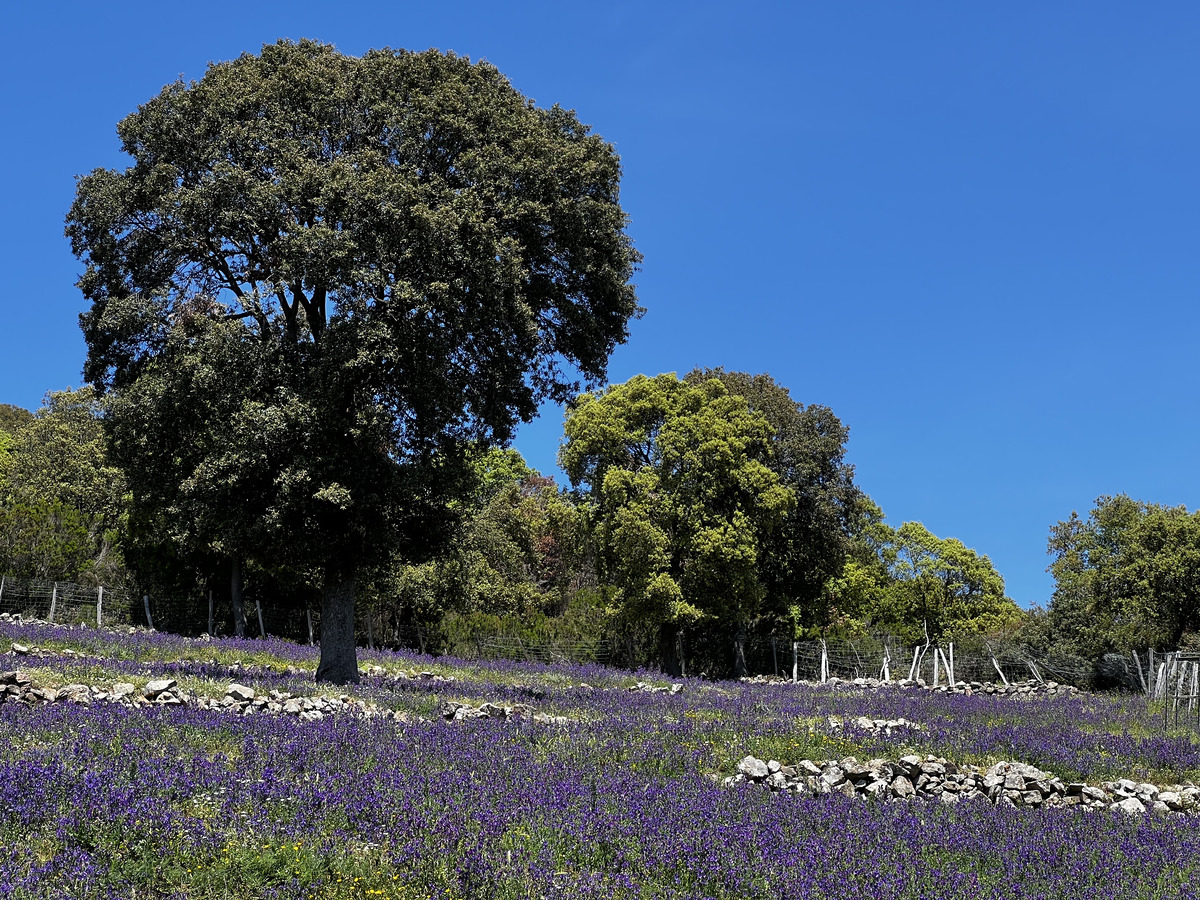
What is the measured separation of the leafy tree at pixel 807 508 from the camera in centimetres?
4212

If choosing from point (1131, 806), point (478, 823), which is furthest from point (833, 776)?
point (478, 823)

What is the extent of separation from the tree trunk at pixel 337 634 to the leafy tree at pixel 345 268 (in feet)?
0.17

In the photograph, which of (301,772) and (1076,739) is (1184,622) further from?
(301,772)

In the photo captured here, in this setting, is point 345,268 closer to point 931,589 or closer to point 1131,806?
point 1131,806

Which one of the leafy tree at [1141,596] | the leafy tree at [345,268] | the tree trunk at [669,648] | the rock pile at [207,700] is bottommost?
A: the tree trunk at [669,648]

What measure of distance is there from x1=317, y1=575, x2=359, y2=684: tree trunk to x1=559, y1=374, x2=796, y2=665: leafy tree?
17901 millimetres

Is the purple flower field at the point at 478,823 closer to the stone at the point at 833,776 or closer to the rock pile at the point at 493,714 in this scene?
the rock pile at the point at 493,714

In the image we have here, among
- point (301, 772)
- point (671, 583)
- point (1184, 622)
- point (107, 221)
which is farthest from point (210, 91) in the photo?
point (1184, 622)

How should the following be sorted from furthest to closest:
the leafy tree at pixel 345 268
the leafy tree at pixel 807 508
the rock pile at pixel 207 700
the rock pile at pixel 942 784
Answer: the leafy tree at pixel 807 508
the leafy tree at pixel 345 268
the rock pile at pixel 207 700
the rock pile at pixel 942 784

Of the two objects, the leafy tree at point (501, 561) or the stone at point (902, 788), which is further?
the leafy tree at point (501, 561)

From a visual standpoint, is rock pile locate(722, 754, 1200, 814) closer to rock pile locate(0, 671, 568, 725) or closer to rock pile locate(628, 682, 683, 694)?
rock pile locate(0, 671, 568, 725)

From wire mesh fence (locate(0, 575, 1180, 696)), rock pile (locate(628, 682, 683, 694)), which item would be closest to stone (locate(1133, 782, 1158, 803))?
rock pile (locate(628, 682, 683, 694))

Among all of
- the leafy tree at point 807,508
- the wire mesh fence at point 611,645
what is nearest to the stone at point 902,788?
the wire mesh fence at point 611,645

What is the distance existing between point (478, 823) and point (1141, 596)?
40.3 meters
